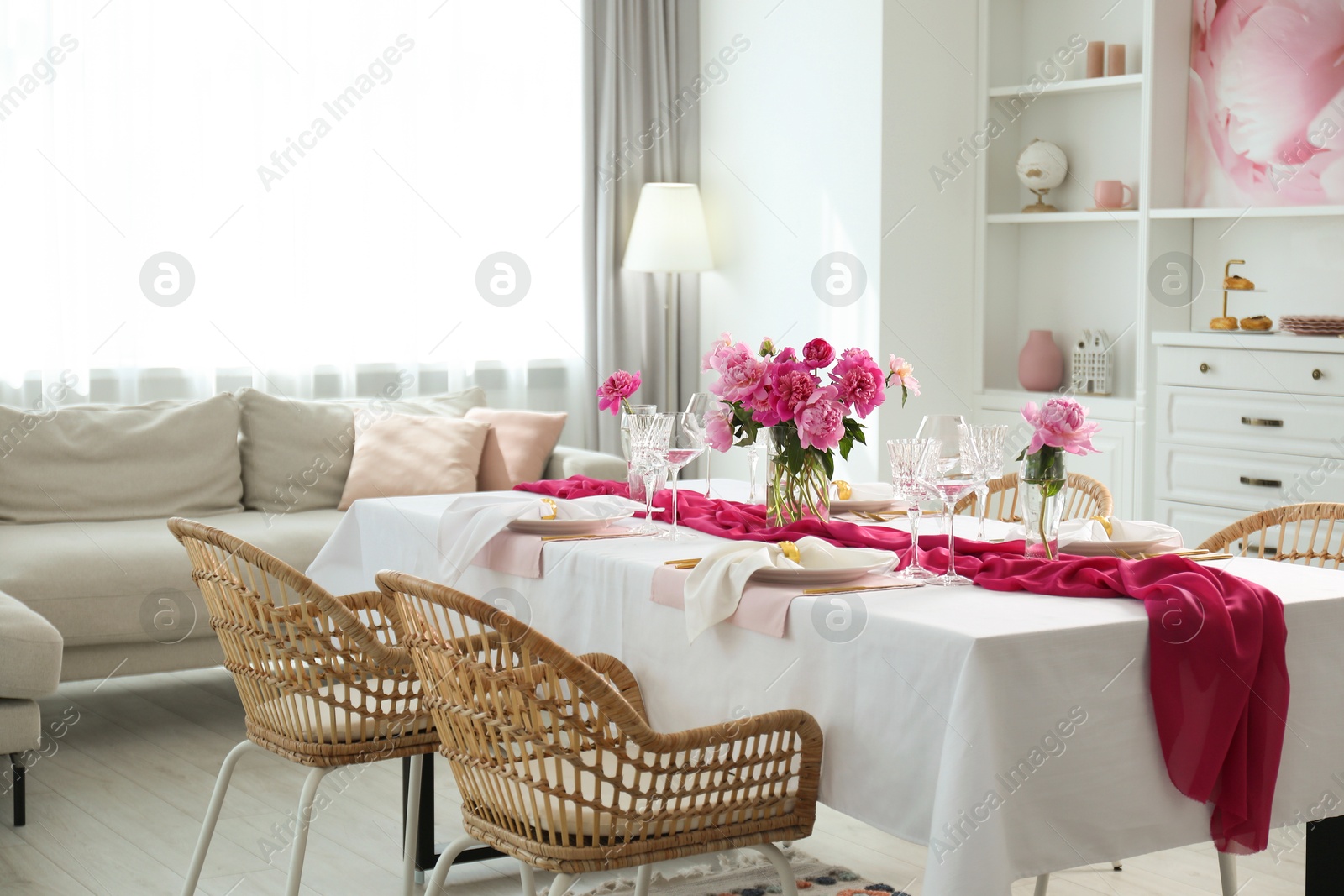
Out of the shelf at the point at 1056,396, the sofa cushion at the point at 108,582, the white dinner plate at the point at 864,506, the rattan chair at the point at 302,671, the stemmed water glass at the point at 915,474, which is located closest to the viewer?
the stemmed water glass at the point at 915,474

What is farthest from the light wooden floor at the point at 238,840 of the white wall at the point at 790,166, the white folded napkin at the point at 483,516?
the white wall at the point at 790,166

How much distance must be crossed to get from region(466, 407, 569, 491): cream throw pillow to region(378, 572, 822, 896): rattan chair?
2818 mm

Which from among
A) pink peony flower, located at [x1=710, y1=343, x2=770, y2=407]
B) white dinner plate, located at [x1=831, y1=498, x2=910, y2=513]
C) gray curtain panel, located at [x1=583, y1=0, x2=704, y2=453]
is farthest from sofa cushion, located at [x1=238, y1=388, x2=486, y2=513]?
pink peony flower, located at [x1=710, y1=343, x2=770, y2=407]

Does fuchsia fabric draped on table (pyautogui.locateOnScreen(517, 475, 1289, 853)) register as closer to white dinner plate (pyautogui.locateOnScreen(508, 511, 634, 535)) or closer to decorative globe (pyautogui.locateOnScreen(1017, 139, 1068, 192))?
white dinner plate (pyautogui.locateOnScreen(508, 511, 634, 535))

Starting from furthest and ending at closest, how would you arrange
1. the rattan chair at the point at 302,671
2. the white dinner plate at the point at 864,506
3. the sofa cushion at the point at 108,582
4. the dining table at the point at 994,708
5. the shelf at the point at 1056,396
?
the shelf at the point at 1056,396 < the sofa cushion at the point at 108,582 < the white dinner plate at the point at 864,506 < the rattan chair at the point at 302,671 < the dining table at the point at 994,708

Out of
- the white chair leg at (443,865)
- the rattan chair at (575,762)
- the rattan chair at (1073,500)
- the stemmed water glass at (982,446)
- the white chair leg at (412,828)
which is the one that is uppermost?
the stemmed water glass at (982,446)

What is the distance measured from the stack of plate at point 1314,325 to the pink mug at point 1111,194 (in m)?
0.81

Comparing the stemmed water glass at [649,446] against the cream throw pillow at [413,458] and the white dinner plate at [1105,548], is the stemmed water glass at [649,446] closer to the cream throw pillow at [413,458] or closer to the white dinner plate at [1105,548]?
the white dinner plate at [1105,548]

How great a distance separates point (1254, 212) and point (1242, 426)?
2.16 ft

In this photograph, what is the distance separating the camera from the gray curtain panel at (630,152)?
5.61 m

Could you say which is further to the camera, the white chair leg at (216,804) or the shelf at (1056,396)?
the shelf at (1056,396)

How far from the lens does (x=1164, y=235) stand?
14.9 ft

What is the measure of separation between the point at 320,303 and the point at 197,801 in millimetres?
2247

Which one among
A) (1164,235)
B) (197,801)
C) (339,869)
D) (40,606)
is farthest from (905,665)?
(1164,235)
